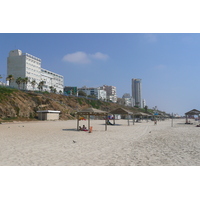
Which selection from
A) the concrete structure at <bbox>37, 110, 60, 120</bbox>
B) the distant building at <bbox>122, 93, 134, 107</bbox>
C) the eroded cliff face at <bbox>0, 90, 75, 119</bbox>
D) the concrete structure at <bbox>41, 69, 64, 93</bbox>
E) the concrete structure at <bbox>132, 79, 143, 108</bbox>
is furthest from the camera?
the concrete structure at <bbox>132, 79, 143, 108</bbox>

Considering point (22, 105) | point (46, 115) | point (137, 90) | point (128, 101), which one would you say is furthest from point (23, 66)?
point (137, 90)

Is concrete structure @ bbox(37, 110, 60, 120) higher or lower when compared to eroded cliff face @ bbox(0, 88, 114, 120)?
lower

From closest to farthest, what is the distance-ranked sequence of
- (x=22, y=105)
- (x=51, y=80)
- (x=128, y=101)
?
1. (x=22, y=105)
2. (x=51, y=80)
3. (x=128, y=101)

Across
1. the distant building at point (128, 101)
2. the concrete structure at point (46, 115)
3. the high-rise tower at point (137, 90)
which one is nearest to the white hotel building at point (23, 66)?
the concrete structure at point (46, 115)

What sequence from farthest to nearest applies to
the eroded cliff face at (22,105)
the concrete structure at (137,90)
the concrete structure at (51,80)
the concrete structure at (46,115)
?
the concrete structure at (137,90) → the concrete structure at (51,80) → the concrete structure at (46,115) → the eroded cliff face at (22,105)

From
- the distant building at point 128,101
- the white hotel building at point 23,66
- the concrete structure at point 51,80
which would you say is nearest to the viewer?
the white hotel building at point 23,66

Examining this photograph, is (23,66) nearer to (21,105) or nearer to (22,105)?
(22,105)

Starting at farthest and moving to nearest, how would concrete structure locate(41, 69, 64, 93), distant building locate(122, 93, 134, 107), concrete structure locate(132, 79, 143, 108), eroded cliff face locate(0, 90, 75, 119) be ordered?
concrete structure locate(132, 79, 143, 108), distant building locate(122, 93, 134, 107), concrete structure locate(41, 69, 64, 93), eroded cliff face locate(0, 90, 75, 119)

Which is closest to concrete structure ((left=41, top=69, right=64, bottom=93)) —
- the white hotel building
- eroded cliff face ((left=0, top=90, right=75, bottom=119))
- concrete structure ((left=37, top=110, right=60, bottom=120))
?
the white hotel building

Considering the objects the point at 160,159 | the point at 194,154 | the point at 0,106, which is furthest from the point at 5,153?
the point at 0,106

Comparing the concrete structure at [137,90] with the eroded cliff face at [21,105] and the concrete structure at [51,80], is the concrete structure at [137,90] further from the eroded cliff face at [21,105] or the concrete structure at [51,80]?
the eroded cliff face at [21,105]

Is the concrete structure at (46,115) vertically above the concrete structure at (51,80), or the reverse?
the concrete structure at (51,80)

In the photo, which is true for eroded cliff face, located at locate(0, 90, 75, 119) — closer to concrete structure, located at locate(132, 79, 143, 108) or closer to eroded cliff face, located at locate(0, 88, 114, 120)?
eroded cliff face, located at locate(0, 88, 114, 120)

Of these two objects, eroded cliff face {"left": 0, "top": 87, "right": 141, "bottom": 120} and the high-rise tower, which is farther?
the high-rise tower
